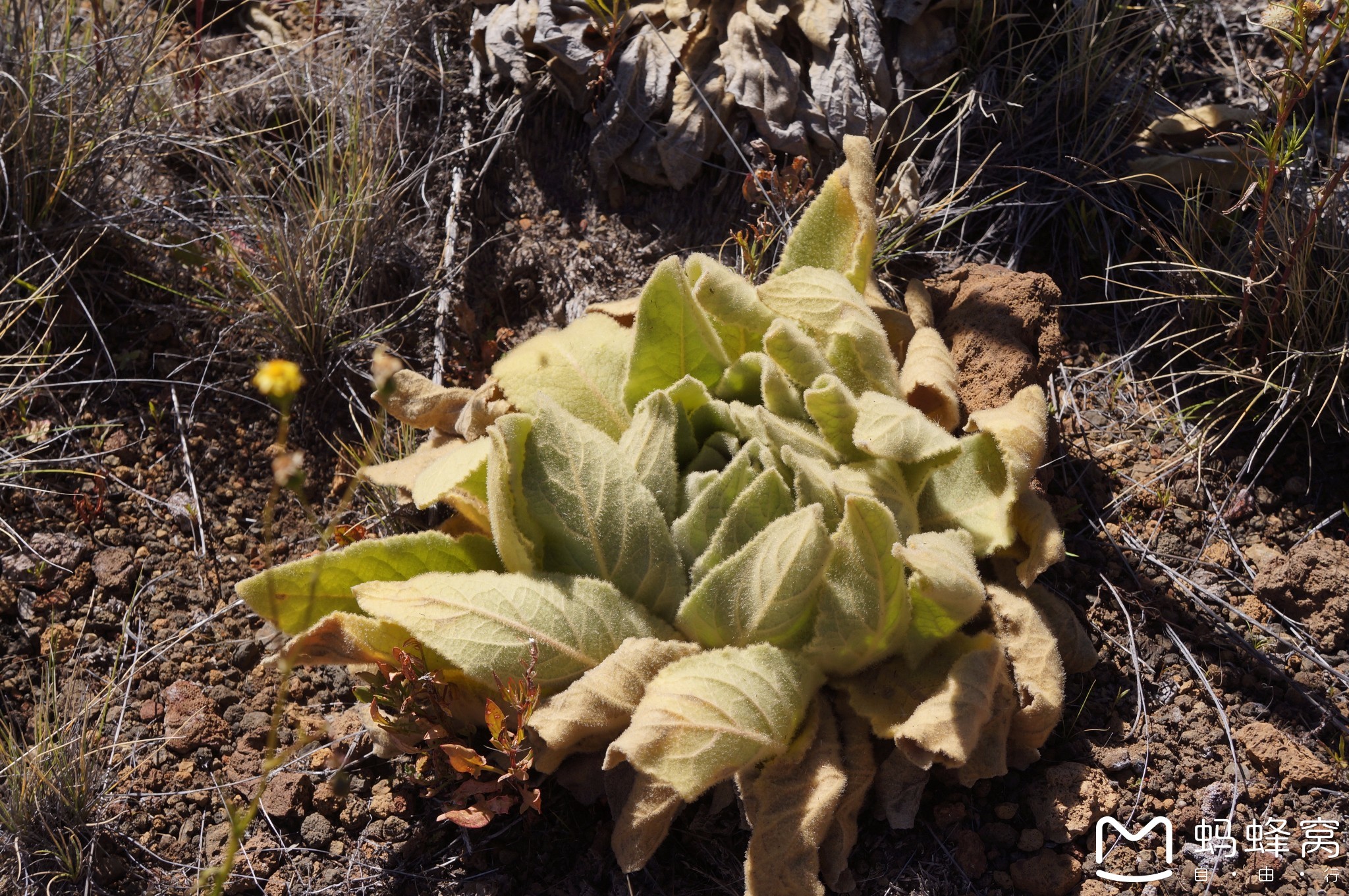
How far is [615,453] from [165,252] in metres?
1.73

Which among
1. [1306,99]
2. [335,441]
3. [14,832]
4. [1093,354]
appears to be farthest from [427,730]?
[1306,99]

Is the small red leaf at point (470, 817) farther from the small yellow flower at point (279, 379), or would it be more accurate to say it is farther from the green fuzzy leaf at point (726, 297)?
the green fuzzy leaf at point (726, 297)

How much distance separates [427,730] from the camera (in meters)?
1.95

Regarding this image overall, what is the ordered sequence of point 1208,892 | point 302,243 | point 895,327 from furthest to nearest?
point 302,243, point 895,327, point 1208,892

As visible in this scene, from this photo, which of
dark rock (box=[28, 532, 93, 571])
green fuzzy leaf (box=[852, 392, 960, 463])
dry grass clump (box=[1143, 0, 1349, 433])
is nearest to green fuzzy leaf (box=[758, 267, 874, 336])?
green fuzzy leaf (box=[852, 392, 960, 463])

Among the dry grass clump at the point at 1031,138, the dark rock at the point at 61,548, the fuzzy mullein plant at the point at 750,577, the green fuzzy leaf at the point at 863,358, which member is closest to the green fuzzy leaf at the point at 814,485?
the fuzzy mullein plant at the point at 750,577

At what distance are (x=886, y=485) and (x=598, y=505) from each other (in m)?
0.55

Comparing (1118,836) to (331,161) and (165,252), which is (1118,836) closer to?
(331,161)

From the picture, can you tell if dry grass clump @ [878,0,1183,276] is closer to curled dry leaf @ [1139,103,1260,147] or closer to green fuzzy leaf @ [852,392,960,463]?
curled dry leaf @ [1139,103,1260,147]

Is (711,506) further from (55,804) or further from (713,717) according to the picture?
(55,804)

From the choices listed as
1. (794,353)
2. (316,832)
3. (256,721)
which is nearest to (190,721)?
(256,721)

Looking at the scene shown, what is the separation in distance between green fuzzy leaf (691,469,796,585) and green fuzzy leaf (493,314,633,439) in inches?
17.2

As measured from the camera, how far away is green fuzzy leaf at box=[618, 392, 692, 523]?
6.54ft

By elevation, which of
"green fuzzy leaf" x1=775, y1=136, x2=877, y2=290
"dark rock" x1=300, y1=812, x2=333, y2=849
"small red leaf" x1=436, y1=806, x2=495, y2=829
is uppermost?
"green fuzzy leaf" x1=775, y1=136, x2=877, y2=290
